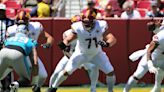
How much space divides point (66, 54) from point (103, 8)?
4.35 meters

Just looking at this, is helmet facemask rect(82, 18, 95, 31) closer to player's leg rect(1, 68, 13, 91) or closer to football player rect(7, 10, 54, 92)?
football player rect(7, 10, 54, 92)

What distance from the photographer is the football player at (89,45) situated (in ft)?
40.0

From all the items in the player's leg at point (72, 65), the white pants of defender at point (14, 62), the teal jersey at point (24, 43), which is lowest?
the player's leg at point (72, 65)

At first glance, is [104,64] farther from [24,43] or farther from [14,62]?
[14,62]

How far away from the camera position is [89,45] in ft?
40.3

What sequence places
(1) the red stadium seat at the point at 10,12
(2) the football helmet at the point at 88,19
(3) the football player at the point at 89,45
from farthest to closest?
(1) the red stadium seat at the point at 10,12 < (3) the football player at the point at 89,45 < (2) the football helmet at the point at 88,19

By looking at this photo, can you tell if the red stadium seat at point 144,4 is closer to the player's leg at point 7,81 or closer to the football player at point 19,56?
the player's leg at point 7,81

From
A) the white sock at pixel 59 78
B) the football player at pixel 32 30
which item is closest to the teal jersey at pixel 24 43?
the football player at pixel 32 30

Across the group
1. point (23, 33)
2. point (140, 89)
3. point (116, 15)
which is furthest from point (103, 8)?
point (23, 33)

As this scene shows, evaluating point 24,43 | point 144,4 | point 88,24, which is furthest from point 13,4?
point 24,43

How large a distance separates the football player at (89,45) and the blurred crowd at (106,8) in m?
3.16

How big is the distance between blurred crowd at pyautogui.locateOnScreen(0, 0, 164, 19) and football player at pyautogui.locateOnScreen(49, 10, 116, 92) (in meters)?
3.16

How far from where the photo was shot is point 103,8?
1752 cm

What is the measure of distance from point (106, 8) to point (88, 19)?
4.45 m
